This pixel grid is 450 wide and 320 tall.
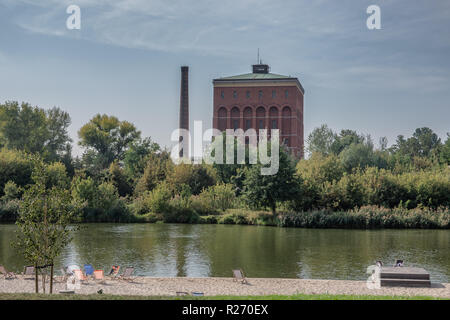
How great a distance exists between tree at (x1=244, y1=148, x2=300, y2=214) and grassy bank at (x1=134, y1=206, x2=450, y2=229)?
0.90 metres

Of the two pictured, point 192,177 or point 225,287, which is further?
point 192,177

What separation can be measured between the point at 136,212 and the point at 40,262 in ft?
81.8

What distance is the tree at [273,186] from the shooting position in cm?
3391

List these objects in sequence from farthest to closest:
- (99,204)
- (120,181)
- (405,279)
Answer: (120,181) → (99,204) → (405,279)

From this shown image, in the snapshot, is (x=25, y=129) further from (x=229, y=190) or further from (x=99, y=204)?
(x=229, y=190)

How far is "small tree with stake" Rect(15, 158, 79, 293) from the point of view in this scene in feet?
38.5

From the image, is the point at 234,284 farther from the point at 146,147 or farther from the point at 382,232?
the point at 146,147

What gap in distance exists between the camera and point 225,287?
13320 millimetres

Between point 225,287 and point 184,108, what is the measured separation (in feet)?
154

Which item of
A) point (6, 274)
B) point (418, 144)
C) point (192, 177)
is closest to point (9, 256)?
point (6, 274)

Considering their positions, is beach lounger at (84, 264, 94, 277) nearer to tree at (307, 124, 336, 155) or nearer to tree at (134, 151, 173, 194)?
tree at (134, 151, 173, 194)
